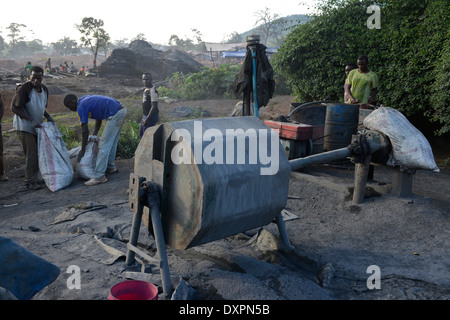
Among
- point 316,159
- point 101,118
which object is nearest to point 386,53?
point 316,159

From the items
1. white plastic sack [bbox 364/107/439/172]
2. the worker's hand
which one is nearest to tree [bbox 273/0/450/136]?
white plastic sack [bbox 364/107/439/172]

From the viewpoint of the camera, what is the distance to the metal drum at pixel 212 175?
8.55 feet

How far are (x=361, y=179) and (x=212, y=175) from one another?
2835 mm

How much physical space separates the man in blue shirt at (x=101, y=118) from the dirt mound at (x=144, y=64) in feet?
79.9

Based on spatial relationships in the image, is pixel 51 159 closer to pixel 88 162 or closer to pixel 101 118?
pixel 88 162

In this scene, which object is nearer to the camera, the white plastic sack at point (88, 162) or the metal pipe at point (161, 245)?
the metal pipe at point (161, 245)

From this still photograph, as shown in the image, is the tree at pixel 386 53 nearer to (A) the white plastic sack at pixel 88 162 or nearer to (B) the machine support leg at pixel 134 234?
(A) the white plastic sack at pixel 88 162

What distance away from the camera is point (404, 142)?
4426 mm

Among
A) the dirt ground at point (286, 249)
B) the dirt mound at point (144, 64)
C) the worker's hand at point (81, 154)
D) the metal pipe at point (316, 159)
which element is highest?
the dirt mound at point (144, 64)

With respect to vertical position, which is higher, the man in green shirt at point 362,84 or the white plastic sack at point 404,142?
the man in green shirt at point 362,84

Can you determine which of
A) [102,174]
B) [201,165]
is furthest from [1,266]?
[102,174]

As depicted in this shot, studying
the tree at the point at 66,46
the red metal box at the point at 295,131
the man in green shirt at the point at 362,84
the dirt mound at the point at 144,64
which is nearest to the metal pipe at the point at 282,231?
the red metal box at the point at 295,131

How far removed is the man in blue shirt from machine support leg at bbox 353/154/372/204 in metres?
3.85
